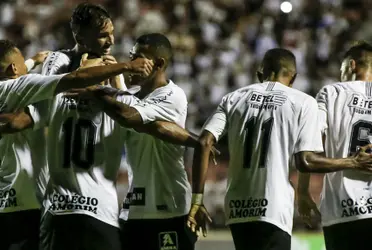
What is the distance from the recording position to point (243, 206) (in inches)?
245

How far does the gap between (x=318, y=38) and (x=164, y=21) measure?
268 cm

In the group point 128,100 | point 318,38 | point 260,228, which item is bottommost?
point 260,228

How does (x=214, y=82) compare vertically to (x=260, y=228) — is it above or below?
above

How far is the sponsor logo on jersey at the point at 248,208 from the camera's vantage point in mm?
6152

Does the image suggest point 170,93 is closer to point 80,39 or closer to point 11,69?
point 80,39

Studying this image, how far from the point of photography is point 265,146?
6.20 m

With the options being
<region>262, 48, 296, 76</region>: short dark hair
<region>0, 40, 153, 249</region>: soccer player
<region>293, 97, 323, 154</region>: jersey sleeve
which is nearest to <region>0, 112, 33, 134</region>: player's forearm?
<region>0, 40, 153, 249</region>: soccer player

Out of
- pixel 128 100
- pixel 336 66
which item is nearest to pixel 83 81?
pixel 128 100

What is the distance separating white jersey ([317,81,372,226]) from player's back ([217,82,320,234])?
1.17ft

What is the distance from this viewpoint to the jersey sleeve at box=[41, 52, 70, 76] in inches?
247

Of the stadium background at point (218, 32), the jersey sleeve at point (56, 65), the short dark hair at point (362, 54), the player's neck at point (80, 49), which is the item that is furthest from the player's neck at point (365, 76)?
the stadium background at point (218, 32)

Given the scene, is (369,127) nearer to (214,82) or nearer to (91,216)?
(91,216)

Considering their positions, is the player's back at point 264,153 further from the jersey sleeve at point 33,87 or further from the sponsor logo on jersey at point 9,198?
the sponsor logo on jersey at point 9,198

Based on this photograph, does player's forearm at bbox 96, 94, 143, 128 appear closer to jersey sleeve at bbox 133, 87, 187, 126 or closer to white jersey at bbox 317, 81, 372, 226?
jersey sleeve at bbox 133, 87, 187, 126
